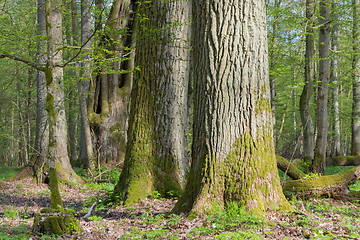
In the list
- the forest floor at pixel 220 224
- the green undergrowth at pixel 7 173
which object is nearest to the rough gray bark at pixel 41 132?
the green undergrowth at pixel 7 173

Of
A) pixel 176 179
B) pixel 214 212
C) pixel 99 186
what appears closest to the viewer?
pixel 214 212

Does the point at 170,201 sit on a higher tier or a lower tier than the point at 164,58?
lower

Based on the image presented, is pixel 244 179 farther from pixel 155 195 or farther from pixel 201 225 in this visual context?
pixel 155 195

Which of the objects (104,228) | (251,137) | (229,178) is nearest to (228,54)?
(251,137)

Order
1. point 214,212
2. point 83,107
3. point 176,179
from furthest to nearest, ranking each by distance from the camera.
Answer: point 83,107 → point 176,179 → point 214,212

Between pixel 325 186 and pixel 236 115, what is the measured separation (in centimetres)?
224

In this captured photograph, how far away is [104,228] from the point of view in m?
3.89

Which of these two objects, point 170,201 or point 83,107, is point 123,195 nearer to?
point 170,201

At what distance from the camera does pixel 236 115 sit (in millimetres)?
3494

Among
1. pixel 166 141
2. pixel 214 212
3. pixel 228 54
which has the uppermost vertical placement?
pixel 228 54

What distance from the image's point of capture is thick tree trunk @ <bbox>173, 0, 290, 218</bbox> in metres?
3.46

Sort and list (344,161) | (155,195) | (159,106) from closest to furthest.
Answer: (155,195) → (159,106) → (344,161)

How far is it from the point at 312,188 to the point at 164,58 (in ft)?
11.9

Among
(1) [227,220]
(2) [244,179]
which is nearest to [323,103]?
(2) [244,179]
